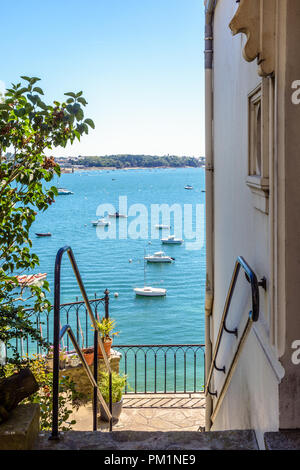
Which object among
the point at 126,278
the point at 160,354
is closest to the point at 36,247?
the point at 126,278

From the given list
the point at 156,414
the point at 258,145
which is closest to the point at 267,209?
the point at 258,145

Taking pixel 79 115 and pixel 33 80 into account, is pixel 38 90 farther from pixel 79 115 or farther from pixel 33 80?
pixel 79 115

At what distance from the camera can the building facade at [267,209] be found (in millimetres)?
1800

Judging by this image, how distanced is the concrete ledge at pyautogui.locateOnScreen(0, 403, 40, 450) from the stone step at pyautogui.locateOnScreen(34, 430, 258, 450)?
0.24ft

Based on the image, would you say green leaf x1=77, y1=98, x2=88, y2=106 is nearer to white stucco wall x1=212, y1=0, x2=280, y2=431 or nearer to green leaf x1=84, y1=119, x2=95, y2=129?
green leaf x1=84, y1=119, x2=95, y2=129

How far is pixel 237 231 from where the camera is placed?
309 centimetres

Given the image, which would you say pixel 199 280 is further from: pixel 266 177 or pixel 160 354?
pixel 266 177

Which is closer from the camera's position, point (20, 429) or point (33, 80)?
point (20, 429)

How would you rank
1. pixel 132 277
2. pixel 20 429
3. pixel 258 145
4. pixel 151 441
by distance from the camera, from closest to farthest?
pixel 20 429 < pixel 151 441 < pixel 258 145 < pixel 132 277

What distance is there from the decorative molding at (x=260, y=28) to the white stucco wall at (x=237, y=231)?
53cm

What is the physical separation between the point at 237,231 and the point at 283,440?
1476mm

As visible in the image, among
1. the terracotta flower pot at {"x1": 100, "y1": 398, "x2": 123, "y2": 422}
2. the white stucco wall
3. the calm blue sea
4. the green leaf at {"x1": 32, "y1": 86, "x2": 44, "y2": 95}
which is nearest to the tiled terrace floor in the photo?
the terracotta flower pot at {"x1": 100, "y1": 398, "x2": 123, "y2": 422}
